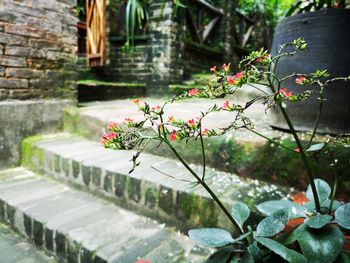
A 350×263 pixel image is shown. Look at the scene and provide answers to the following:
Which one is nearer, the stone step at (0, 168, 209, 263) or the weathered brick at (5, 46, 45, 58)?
the stone step at (0, 168, 209, 263)

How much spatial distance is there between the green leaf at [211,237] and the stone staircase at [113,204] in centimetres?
29

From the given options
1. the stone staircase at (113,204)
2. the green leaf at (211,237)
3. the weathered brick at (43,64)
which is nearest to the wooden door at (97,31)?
the weathered brick at (43,64)

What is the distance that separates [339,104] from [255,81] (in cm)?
84

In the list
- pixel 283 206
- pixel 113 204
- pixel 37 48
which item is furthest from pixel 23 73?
pixel 283 206

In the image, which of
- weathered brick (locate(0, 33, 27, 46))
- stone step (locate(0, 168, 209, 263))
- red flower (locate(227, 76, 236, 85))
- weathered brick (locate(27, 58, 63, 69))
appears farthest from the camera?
weathered brick (locate(27, 58, 63, 69))

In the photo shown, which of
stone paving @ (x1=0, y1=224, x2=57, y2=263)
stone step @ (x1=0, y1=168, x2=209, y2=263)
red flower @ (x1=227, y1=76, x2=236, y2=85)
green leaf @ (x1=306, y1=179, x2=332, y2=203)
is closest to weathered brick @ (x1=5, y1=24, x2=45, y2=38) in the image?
stone step @ (x1=0, y1=168, x2=209, y2=263)

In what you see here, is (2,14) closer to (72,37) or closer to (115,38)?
(72,37)

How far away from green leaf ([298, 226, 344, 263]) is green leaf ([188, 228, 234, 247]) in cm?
22

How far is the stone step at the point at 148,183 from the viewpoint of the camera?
4.48 feet

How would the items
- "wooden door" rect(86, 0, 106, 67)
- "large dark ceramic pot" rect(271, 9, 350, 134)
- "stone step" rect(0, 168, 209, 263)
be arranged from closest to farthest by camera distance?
1. "stone step" rect(0, 168, 209, 263)
2. "large dark ceramic pot" rect(271, 9, 350, 134)
3. "wooden door" rect(86, 0, 106, 67)

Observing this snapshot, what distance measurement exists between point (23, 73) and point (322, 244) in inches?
99.3

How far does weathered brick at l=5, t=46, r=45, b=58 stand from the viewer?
236cm

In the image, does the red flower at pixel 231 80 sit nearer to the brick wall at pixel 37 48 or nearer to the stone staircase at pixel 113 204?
the stone staircase at pixel 113 204

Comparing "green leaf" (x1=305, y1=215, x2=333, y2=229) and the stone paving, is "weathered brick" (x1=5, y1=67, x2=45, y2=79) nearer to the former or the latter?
the stone paving
